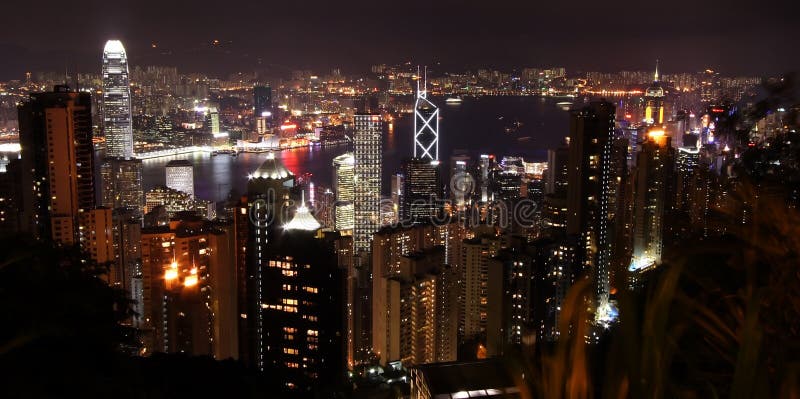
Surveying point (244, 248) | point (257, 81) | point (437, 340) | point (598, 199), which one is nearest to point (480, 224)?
point (598, 199)

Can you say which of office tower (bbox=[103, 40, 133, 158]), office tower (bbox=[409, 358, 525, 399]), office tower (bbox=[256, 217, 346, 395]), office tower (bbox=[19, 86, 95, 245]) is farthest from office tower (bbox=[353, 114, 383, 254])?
office tower (bbox=[409, 358, 525, 399])

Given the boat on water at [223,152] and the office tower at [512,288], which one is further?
the boat on water at [223,152]

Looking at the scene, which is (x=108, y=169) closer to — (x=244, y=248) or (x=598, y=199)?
(x=244, y=248)

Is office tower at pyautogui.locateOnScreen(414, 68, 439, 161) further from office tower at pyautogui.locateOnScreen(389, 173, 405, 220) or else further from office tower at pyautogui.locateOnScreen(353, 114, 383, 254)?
office tower at pyautogui.locateOnScreen(389, 173, 405, 220)

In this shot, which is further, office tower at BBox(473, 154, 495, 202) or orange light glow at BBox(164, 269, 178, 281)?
office tower at BBox(473, 154, 495, 202)

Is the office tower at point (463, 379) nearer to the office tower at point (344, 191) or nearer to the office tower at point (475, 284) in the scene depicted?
the office tower at point (475, 284)

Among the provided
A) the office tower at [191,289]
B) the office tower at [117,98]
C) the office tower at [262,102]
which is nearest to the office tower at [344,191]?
the office tower at [191,289]

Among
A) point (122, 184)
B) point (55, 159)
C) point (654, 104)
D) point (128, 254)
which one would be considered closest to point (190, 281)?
point (128, 254)
